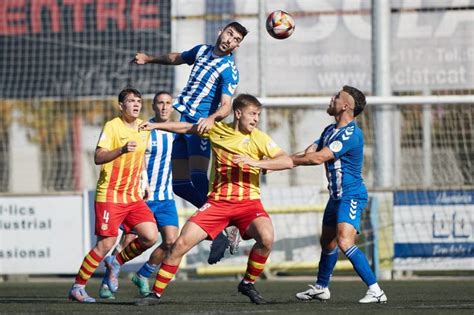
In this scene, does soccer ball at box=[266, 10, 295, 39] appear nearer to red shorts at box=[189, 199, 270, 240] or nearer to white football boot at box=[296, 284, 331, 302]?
red shorts at box=[189, 199, 270, 240]

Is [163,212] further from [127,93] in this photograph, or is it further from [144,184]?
[127,93]

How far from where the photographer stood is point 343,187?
1089cm

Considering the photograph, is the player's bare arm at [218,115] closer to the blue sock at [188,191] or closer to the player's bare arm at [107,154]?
the player's bare arm at [107,154]

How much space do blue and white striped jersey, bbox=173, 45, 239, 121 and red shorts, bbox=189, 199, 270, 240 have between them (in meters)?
1.44

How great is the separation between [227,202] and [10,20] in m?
11.4

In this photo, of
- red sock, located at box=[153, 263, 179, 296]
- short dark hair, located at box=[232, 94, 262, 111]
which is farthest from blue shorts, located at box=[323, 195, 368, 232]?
red sock, located at box=[153, 263, 179, 296]

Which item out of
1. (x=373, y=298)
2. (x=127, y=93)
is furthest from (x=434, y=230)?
(x=127, y=93)

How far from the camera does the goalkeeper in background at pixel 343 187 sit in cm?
1072

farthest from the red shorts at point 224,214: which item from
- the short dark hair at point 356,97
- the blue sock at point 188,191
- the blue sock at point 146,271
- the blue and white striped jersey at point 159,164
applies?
the blue and white striped jersey at point 159,164

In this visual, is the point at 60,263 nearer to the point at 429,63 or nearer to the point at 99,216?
the point at 99,216

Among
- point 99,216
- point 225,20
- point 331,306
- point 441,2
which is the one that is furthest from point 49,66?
point 331,306

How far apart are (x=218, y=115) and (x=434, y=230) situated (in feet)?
19.1

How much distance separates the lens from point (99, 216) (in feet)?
37.3

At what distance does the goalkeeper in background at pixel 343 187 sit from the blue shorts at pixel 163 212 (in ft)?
6.29
